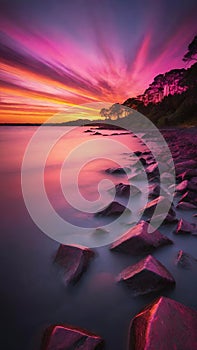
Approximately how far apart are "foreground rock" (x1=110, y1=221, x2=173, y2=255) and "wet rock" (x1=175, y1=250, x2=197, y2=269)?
0.75 ft

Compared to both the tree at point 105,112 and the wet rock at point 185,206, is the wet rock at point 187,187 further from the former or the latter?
the tree at point 105,112

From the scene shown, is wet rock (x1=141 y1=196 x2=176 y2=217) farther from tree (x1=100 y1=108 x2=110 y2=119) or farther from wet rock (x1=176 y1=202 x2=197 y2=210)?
tree (x1=100 y1=108 x2=110 y2=119)

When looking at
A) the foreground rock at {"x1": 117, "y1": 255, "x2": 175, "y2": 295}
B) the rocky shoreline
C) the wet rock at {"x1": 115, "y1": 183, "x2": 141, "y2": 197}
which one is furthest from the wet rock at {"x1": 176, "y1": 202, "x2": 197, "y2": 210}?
the foreground rock at {"x1": 117, "y1": 255, "x2": 175, "y2": 295}

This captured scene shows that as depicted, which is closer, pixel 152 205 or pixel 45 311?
pixel 45 311

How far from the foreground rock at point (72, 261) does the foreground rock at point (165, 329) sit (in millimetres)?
631

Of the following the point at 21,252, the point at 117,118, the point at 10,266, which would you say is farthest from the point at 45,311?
the point at 117,118

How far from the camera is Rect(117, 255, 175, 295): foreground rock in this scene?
62.1 inches

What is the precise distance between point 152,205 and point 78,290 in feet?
5.40

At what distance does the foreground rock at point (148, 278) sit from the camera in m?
1.58

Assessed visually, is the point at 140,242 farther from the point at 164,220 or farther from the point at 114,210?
the point at 114,210

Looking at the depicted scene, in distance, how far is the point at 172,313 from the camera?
3.87ft

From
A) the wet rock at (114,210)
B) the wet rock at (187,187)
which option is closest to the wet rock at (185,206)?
the wet rock at (187,187)

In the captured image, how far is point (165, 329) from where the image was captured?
1.10 m

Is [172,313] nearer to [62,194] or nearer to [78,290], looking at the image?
[78,290]
